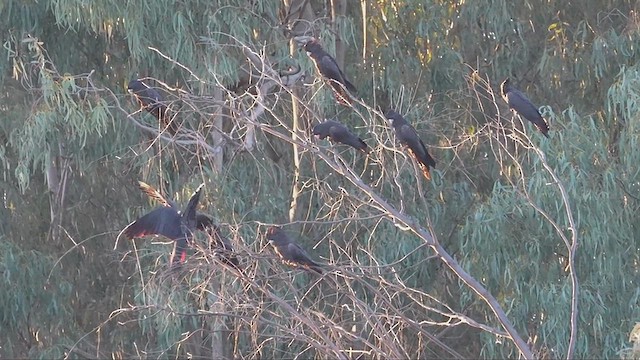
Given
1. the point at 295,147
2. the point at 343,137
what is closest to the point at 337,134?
the point at 343,137

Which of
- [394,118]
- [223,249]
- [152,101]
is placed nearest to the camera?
[223,249]

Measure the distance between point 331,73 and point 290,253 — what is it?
3.70ft

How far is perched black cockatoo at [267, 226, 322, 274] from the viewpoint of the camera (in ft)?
13.6

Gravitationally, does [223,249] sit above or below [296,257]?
above

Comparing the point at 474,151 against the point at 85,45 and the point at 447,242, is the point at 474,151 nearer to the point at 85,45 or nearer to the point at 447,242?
the point at 447,242

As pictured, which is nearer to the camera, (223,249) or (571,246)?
(223,249)

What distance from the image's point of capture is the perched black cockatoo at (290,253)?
13.6 ft

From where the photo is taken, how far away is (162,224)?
13.9ft

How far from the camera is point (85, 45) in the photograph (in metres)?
6.91

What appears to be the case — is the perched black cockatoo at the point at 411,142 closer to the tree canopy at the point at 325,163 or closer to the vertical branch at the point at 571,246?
the vertical branch at the point at 571,246

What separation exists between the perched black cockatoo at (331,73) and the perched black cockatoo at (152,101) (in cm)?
62

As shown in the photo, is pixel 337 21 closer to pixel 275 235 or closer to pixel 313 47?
pixel 313 47

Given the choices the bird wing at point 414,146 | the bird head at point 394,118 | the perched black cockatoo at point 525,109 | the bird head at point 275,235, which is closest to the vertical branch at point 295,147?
the bird head at point 394,118

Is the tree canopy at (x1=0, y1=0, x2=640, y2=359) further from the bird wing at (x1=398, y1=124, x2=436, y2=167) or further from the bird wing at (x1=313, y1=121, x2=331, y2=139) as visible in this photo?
the bird wing at (x1=398, y1=124, x2=436, y2=167)
